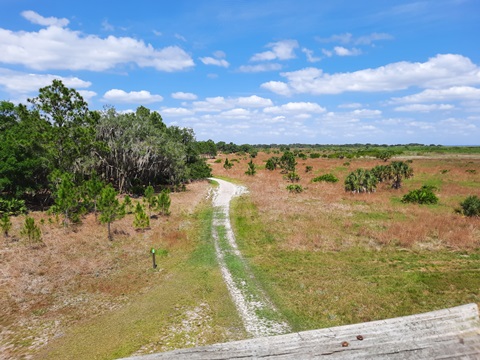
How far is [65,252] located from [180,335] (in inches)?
463

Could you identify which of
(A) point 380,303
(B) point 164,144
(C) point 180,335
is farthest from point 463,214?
(B) point 164,144

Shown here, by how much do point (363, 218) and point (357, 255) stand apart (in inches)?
352

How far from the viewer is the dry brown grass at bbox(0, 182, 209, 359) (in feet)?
37.8

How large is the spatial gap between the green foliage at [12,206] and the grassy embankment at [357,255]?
1858 cm

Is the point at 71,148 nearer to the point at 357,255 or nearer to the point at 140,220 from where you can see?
the point at 140,220

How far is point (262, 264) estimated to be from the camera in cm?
1727

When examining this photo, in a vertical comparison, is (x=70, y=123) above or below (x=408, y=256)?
above

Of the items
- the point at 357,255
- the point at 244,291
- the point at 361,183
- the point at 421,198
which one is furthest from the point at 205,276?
the point at 361,183

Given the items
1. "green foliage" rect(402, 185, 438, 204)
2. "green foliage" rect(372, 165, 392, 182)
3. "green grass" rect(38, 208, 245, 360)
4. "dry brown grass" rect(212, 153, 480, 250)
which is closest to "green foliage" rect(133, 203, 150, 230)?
"green grass" rect(38, 208, 245, 360)

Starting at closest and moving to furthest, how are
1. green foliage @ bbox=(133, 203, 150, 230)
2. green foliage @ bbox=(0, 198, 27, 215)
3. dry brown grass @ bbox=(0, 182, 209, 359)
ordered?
dry brown grass @ bbox=(0, 182, 209, 359)
green foliage @ bbox=(133, 203, 150, 230)
green foliage @ bbox=(0, 198, 27, 215)

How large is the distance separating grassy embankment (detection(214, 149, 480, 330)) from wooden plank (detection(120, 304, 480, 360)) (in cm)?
895

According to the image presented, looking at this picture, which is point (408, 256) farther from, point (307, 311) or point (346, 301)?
point (307, 311)

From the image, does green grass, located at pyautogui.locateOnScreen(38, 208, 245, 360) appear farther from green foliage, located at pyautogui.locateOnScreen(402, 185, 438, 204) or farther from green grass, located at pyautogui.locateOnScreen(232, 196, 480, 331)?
green foliage, located at pyautogui.locateOnScreen(402, 185, 438, 204)

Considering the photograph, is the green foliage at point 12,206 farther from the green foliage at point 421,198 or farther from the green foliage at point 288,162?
the green foliage at point 288,162
